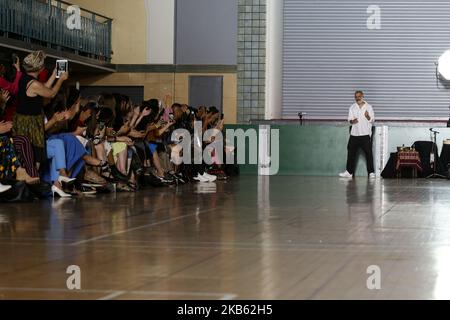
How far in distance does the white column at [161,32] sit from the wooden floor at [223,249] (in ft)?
44.4

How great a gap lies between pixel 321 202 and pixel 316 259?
625 cm

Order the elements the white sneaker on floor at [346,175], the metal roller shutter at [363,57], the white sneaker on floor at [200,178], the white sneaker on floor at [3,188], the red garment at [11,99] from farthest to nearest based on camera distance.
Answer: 1. the metal roller shutter at [363,57]
2. the white sneaker on floor at [346,175]
3. the white sneaker on floor at [200,178]
4. the red garment at [11,99]
5. the white sneaker on floor at [3,188]

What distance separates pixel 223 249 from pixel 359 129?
17.2 meters

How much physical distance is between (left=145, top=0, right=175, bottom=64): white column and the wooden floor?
13.5 metres

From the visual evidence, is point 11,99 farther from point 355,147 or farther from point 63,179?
point 355,147

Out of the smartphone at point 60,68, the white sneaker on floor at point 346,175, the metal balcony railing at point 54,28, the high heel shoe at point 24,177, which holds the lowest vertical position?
the white sneaker on floor at point 346,175

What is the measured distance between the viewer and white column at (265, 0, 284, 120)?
25859 mm

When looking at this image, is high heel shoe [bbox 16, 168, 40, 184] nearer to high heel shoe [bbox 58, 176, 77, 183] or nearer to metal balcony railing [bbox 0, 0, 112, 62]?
high heel shoe [bbox 58, 176, 77, 183]

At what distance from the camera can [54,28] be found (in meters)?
21.3

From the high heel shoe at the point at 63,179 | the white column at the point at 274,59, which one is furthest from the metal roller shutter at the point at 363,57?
the high heel shoe at the point at 63,179

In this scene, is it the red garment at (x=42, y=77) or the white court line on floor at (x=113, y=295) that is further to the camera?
the red garment at (x=42, y=77)

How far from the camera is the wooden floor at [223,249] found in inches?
203

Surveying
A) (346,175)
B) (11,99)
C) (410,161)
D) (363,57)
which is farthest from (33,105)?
(363,57)

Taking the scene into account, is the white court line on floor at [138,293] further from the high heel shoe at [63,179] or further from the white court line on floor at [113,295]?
the high heel shoe at [63,179]
